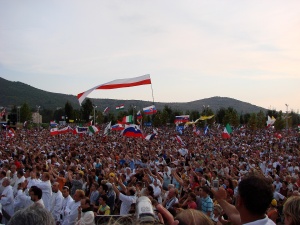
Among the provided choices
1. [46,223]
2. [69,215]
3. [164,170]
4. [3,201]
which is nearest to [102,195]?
[69,215]

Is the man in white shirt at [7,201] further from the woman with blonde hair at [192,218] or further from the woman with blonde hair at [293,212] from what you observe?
the woman with blonde hair at [192,218]

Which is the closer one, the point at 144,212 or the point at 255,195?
the point at 144,212

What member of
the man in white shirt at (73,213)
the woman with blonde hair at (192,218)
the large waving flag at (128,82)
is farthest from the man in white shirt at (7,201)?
the woman with blonde hair at (192,218)

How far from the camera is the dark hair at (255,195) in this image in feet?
9.87

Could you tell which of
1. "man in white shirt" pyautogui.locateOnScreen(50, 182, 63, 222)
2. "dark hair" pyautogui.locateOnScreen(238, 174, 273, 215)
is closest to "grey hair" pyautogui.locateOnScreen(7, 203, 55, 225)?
"dark hair" pyautogui.locateOnScreen(238, 174, 273, 215)

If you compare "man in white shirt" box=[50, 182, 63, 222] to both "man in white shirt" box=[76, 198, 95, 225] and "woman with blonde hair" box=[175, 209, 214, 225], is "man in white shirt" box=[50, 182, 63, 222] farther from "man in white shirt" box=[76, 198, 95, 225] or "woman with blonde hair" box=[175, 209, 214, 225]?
"woman with blonde hair" box=[175, 209, 214, 225]


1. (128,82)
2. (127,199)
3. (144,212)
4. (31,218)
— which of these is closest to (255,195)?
(144,212)

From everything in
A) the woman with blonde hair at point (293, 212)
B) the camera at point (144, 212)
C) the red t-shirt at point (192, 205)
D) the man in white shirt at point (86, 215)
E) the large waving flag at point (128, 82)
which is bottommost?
the red t-shirt at point (192, 205)

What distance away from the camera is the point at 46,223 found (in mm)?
2379

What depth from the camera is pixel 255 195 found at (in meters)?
3.01

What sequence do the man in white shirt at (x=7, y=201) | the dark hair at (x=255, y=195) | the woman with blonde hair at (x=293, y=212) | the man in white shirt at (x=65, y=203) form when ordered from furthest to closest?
the man in white shirt at (x=7, y=201) → the man in white shirt at (x=65, y=203) → the woman with blonde hair at (x=293, y=212) → the dark hair at (x=255, y=195)

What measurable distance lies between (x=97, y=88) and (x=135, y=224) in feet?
46.2

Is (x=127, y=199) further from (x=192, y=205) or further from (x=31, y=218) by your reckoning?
(x=31, y=218)

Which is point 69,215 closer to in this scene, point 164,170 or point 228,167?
point 164,170
